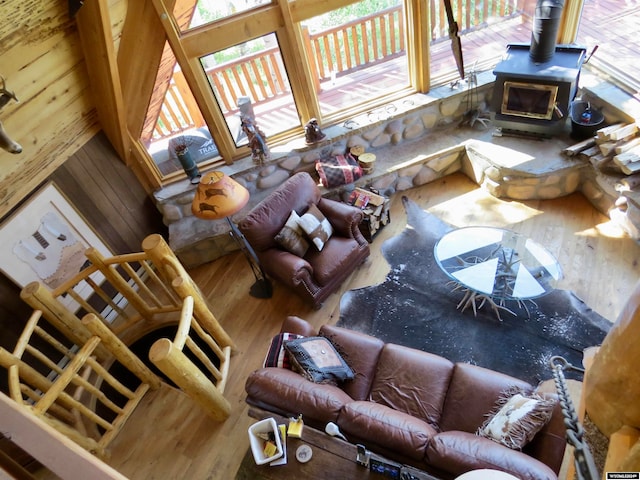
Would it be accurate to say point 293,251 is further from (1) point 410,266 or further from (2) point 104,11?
(2) point 104,11

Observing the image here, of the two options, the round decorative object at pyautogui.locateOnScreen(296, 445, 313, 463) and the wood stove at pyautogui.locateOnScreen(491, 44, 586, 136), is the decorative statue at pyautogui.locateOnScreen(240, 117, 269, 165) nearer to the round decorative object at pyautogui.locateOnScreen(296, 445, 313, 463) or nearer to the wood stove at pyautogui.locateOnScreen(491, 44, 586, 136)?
the wood stove at pyautogui.locateOnScreen(491, 44, 586, 136)

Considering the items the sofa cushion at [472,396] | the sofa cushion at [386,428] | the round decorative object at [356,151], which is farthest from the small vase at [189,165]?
the sofa cushion at [472,396]

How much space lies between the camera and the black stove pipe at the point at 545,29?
11.5 ft

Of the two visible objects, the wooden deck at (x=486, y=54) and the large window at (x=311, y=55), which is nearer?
the large window at (x=311, y=55)

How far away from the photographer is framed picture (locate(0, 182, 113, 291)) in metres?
2.96

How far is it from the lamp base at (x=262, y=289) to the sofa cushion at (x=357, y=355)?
3.32 feet

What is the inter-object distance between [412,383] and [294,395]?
2.66 feet

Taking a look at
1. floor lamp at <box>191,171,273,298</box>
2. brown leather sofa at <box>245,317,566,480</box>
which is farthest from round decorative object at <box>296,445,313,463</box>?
floor lamp at <box>191,171,273,298</box>

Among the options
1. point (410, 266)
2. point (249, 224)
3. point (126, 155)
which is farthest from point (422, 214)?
point (126, 155)

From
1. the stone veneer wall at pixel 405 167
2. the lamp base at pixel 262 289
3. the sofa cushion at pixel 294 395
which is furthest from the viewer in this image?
the stone veneer wall at pixel 405 167

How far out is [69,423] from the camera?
9.50 ft

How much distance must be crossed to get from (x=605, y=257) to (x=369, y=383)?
96.2 inches

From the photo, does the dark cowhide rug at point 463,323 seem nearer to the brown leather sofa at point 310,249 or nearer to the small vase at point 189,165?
the brown leather sofa at point 310,249

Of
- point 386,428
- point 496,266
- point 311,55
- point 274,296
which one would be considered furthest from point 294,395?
point 311,55
